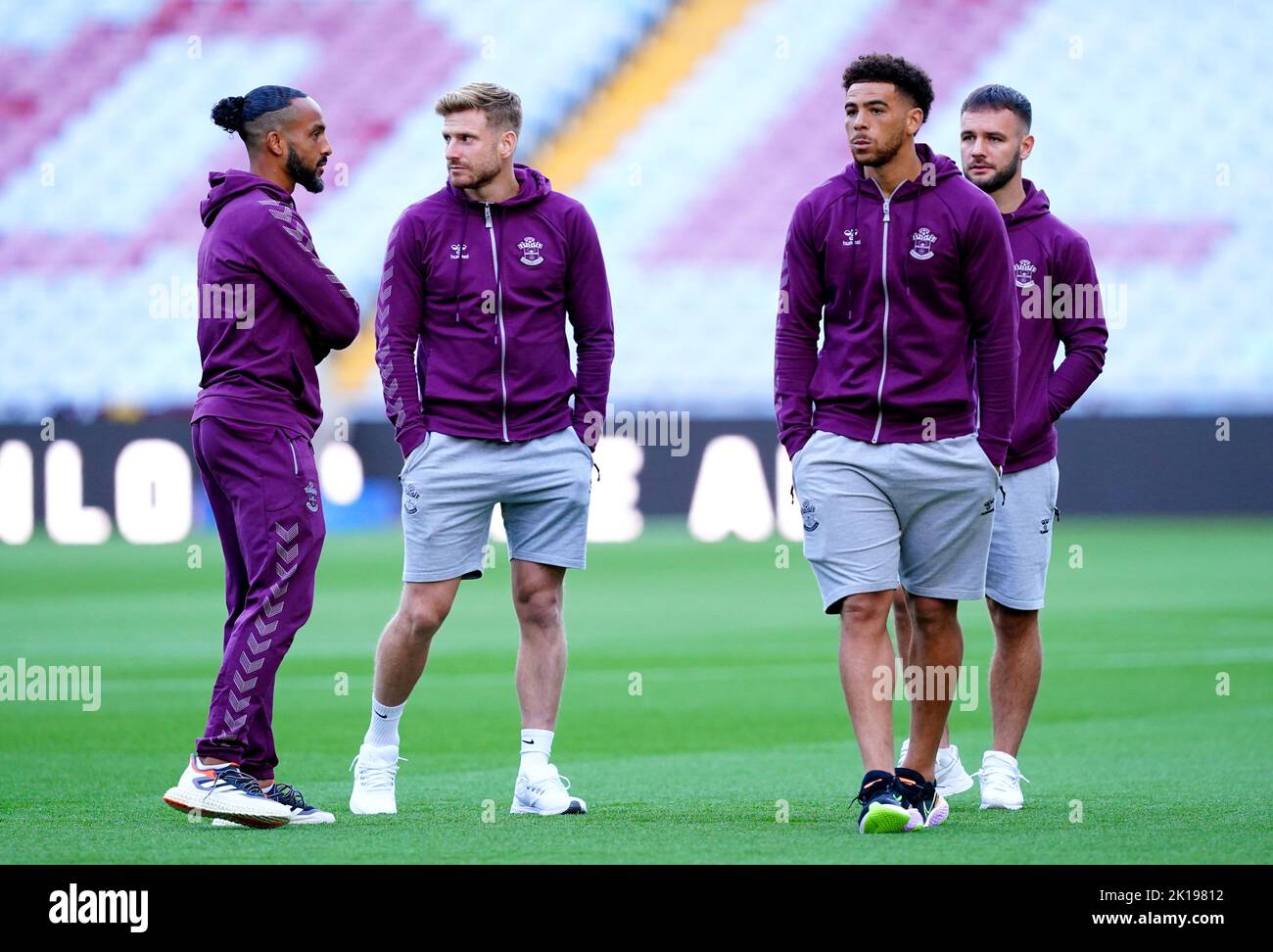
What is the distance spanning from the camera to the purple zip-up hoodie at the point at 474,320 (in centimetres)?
575

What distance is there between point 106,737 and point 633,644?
423cm

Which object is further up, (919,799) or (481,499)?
(481,499)

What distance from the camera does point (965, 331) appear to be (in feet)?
17.9

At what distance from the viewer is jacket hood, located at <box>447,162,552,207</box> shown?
19.2ft

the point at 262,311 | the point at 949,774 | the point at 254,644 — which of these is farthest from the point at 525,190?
the point at 949,774

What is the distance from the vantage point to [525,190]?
590 cm

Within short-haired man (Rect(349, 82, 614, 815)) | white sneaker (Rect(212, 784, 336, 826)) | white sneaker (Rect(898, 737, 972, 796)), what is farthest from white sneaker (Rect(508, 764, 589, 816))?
white sneaker (Rect(898, 737, 972, 796))

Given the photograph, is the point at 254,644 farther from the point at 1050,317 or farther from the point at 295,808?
the point at 1050,317

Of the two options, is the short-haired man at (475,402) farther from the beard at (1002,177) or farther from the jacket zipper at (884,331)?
the beard at (1002,177)

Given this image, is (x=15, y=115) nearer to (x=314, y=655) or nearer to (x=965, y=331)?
(x=314, y=655)

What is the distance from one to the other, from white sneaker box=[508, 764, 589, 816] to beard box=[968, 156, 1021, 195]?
91.4 inches

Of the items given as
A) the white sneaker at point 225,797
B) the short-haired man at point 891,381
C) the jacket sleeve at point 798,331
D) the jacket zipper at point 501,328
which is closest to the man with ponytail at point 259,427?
the white sneaker at point 225,797

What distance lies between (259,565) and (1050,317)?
8.69 ft
